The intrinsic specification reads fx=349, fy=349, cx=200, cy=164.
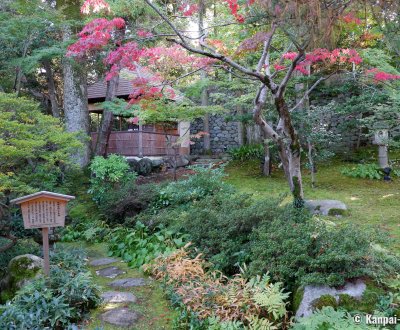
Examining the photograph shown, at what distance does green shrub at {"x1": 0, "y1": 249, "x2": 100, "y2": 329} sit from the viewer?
3.46 m

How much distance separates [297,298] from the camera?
11.0ft

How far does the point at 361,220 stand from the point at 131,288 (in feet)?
13.7

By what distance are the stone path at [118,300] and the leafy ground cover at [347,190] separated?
11.2ft

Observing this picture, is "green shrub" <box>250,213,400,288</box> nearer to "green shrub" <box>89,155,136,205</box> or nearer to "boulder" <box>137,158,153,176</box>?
"green shrub" <box>89,155,136,205</box>

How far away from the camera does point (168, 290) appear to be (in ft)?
13.5

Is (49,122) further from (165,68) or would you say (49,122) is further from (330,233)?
(330,233)

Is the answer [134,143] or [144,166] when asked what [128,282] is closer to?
[144,166]

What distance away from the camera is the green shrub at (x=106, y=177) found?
334 inches

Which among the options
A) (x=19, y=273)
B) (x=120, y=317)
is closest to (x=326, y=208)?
(x=120, y=317)

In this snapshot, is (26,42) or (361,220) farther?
(26,42)

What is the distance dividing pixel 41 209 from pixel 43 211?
0.03m

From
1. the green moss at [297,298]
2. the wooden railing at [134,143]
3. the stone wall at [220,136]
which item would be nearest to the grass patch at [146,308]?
the green moss at [297,298]

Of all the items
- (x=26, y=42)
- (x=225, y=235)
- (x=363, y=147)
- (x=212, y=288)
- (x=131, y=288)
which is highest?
(x=26, y=42)

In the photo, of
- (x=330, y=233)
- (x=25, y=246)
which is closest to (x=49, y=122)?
(x=25, y=246)
